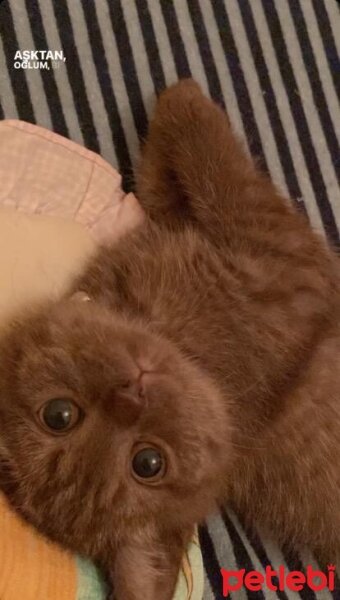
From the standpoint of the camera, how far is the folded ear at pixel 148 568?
970mm

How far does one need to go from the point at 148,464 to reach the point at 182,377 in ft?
0.47

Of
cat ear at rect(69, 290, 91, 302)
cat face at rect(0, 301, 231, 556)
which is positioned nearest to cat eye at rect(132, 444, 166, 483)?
cat face at rect(0, 301, 231, 556)

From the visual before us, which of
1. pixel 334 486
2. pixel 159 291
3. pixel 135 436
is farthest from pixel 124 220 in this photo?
pixel 334 486

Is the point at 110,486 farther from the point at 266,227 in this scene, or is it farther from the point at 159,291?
the point at 266,227

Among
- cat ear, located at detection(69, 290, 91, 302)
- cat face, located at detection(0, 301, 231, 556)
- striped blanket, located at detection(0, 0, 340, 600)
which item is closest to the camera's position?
cat face, located at detection(0, 301, 231, 556)

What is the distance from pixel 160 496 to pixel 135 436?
0.10 meters

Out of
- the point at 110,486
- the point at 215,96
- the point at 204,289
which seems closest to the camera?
the point at 110,486

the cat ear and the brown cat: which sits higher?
the cat ear

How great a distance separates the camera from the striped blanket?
53.3 inches

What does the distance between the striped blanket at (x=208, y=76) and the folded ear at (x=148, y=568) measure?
191 millimetres

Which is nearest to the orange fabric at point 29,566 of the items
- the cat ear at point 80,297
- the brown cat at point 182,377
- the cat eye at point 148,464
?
the brown cat at point 182,377

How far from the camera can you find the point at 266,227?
1.19m

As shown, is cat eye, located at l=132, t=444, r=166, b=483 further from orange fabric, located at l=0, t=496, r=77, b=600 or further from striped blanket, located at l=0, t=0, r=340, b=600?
striped blanket, located at l=0, t=0, r=340, b=600

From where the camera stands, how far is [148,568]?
3.32 feet
